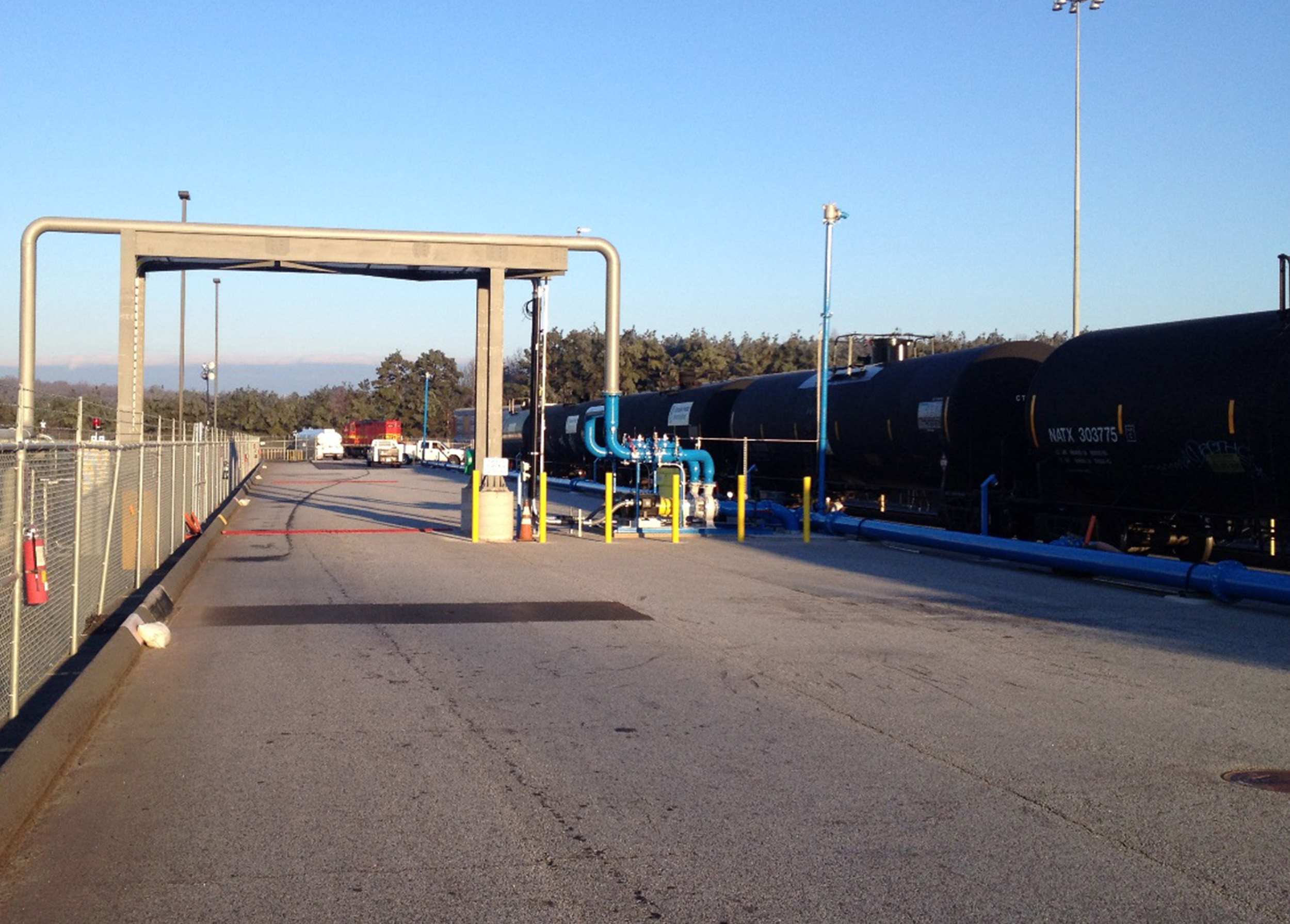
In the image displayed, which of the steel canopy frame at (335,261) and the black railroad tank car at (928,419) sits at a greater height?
the steel canopy frame at (335,261)

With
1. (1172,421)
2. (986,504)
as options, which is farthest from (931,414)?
(1172,421)

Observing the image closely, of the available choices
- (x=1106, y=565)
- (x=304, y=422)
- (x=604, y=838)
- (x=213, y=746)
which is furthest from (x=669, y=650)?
(x=304, y=422)

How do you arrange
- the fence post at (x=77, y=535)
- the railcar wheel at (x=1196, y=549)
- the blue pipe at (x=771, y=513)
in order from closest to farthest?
the fence post at (x=77, y=535) → the railcar wheel at (x=1196, y=549) → the blue pipe at (x=771, y=513)

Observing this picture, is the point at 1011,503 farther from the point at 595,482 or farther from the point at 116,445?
the point at 595,482

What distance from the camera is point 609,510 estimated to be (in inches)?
860

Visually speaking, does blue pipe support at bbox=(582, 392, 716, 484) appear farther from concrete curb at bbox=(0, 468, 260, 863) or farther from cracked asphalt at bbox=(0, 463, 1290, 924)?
concrete curb at bbox=(0, 468, 260, 863)

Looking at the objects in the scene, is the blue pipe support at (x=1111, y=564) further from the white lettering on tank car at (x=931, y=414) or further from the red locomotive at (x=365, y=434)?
the red locomotive at (x=365, y=434)

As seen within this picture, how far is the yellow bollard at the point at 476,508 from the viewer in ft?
71.3

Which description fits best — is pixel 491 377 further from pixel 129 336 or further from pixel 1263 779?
pixel 1263 779

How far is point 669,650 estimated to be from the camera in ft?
34.9

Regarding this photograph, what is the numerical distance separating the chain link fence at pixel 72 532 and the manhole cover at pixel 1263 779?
22.4 feet

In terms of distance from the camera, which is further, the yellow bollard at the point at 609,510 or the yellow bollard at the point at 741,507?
the yellow bollard at the point at 741,507

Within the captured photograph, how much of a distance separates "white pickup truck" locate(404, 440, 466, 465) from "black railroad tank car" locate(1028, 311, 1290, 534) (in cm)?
5797

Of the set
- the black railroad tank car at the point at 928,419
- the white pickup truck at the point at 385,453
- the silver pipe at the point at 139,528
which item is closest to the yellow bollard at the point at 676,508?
the black railroad tank car at the point at 928,419
